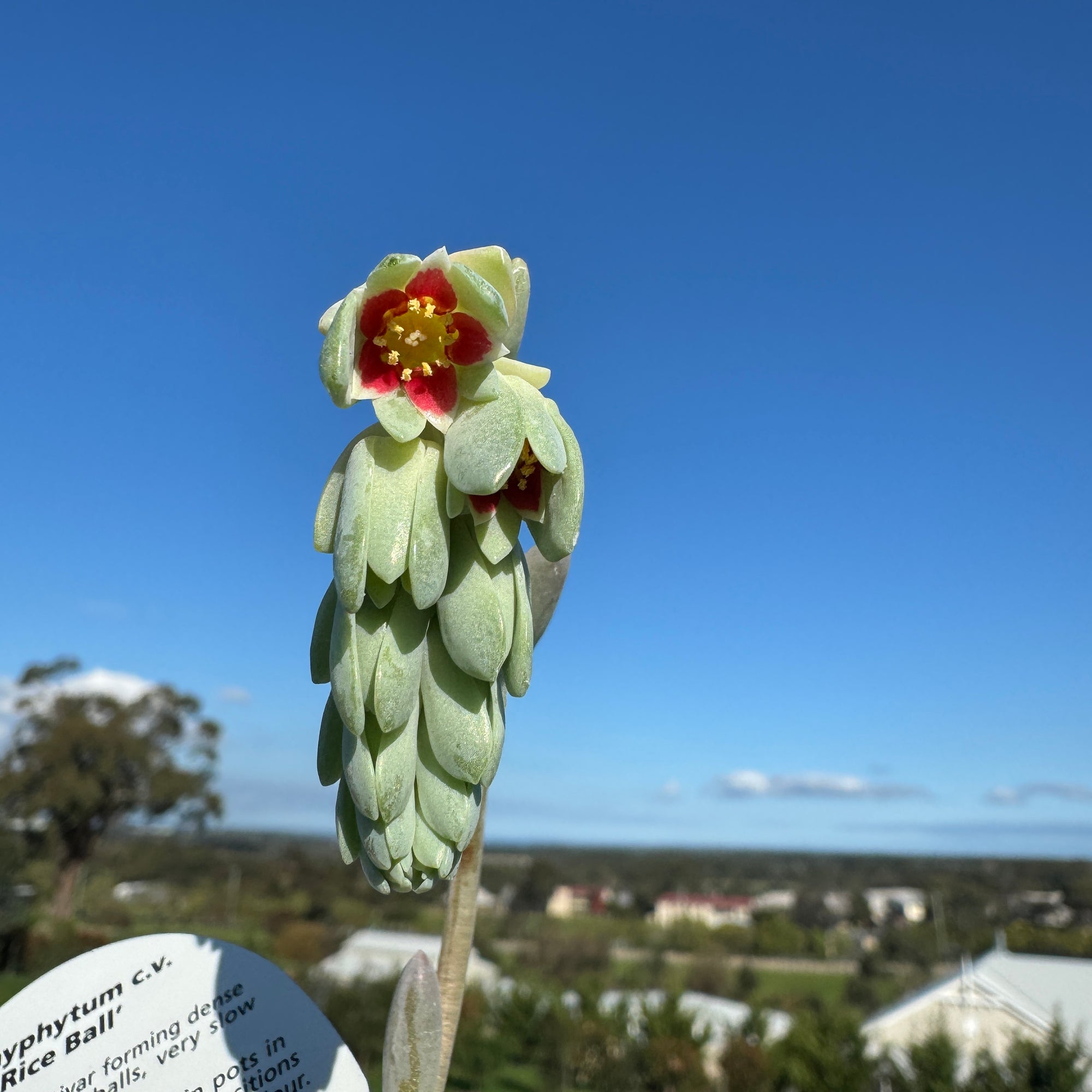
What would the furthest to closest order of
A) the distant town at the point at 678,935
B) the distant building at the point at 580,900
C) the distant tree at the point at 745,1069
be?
the distant building at the point at 580,900 < the distant town at the point at 678,935 < the distant tree at the point at 745,1069

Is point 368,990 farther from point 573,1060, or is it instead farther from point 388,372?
point 388,372

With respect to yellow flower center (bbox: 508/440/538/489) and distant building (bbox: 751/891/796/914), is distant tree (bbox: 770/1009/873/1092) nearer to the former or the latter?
yellow flower center (bbox: 508/440/538/489)

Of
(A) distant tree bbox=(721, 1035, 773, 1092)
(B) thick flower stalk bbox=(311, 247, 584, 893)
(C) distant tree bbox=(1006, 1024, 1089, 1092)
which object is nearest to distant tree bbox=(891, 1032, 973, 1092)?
(C) distant tree bbox=(1006, 1024, 1089, 1092)

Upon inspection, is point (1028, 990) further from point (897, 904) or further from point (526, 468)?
point (897, 904)

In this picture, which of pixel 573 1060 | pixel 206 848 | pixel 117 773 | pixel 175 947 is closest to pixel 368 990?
pixel 573 1060

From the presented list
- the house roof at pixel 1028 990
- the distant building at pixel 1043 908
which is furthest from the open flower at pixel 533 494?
the distant building at pixel 1043 908

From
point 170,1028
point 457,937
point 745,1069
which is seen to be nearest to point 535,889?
point 745,1069

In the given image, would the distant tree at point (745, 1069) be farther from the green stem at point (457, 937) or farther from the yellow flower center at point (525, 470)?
the yellow flower center at point (525, 470)
